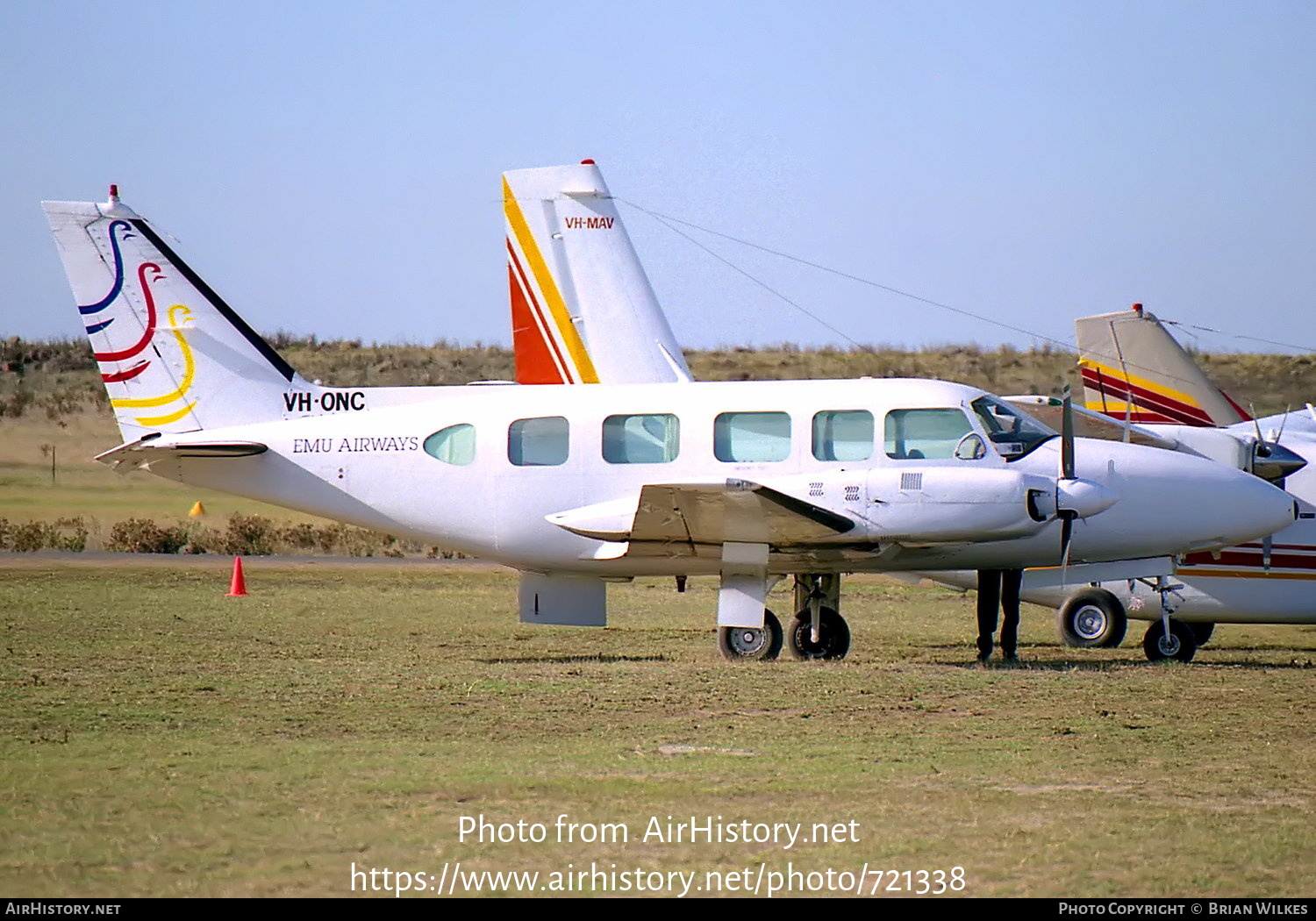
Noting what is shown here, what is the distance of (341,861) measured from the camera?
731 cm

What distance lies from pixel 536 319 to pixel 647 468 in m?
7.30

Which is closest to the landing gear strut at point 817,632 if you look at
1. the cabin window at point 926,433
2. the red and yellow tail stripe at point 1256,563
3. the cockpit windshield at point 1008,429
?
the cabin window at point 926,433

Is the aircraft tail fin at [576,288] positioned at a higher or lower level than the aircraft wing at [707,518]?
higher

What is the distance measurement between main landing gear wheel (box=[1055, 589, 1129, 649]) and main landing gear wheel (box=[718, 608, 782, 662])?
4698mm

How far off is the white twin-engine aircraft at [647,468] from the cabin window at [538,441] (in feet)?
0.09

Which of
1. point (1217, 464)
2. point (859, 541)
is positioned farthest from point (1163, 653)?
point (859, 541)

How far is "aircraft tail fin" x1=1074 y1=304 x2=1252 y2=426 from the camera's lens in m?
22.9

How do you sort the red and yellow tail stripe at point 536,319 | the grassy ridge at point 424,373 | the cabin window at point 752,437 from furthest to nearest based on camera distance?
the grassy ridge at point 424,373 → the red and yellow tail stripe at point 536,319 → the cabin window at point 752,437

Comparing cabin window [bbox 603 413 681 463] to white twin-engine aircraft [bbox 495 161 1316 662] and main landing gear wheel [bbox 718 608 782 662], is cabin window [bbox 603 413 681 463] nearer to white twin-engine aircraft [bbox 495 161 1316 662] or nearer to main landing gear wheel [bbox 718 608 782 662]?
main landing gear wheel [bbox 718 608 782 662]

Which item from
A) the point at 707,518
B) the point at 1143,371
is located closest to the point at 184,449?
the point at 707,518

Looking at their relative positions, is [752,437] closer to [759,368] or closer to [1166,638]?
[1166,638]

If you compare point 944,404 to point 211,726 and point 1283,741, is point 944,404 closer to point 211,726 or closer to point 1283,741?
point 1283,741

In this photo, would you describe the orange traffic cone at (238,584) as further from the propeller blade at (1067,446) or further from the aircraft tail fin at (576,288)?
the propeller blade at (1067,446)

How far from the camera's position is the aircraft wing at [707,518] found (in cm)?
1558
